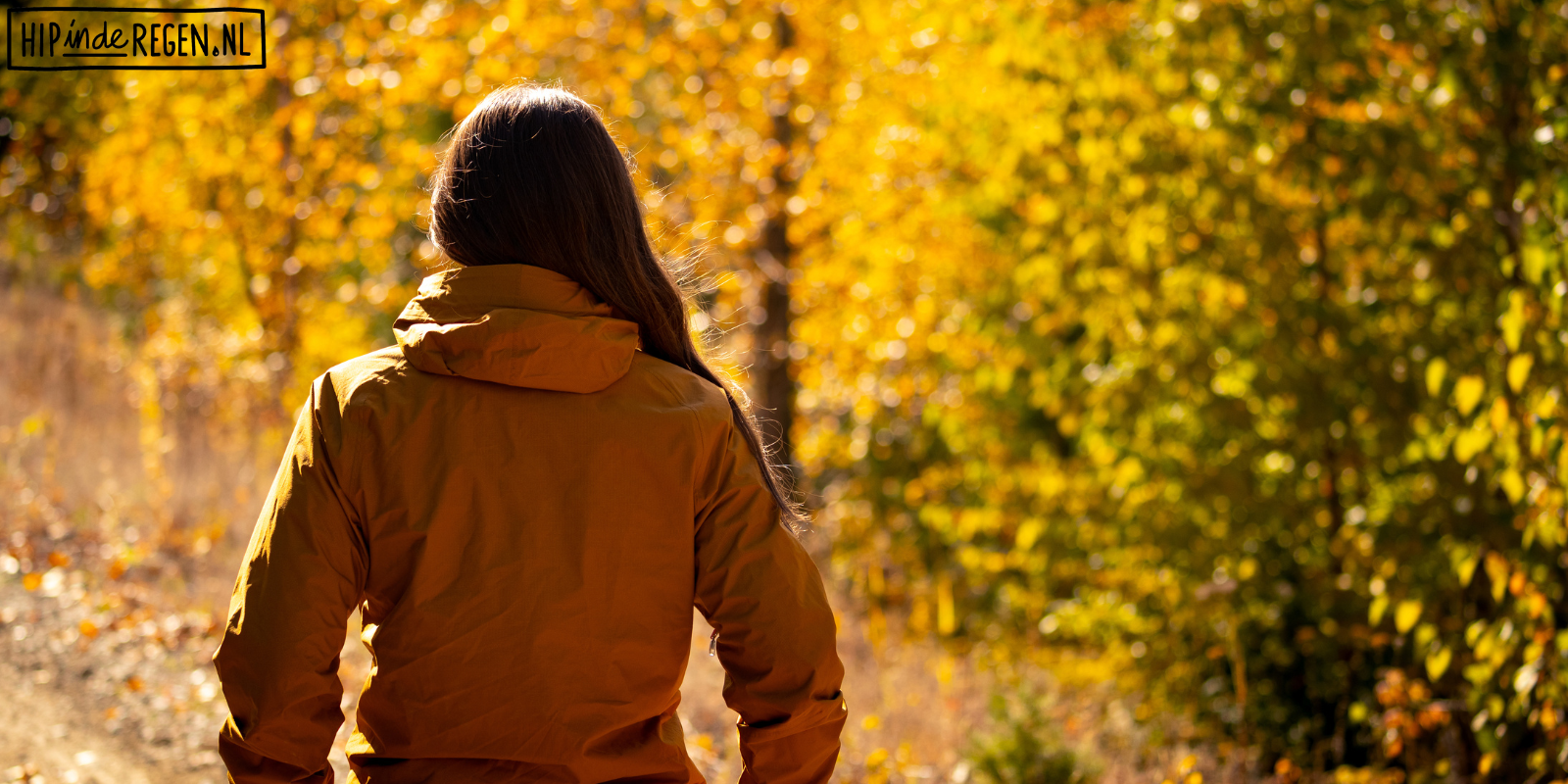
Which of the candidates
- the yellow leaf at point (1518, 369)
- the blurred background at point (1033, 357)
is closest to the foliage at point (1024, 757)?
the blurred background at point (1033, 357)

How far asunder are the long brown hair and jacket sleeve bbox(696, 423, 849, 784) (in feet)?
0.25

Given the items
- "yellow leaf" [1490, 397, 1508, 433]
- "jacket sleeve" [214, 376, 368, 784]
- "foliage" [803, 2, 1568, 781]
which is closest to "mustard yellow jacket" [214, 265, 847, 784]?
"jacket sleeve" [214, 376, 368, 784]

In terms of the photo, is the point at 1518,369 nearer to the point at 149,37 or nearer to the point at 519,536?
the point at 519,536

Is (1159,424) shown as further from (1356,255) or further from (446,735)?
(446,735)

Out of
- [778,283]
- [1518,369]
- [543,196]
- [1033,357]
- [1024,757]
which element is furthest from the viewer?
[778,283]

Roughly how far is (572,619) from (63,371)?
8121 millimetres

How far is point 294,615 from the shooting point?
4.34ft

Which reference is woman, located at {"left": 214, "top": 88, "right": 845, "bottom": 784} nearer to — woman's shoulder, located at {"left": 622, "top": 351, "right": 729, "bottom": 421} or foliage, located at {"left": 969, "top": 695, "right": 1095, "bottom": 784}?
woman's shoulder, located at {"left": 622, "top": 351, "right": 729, "bottom": 421}

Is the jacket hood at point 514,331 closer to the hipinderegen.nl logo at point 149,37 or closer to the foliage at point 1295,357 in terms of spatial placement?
the foliage at point 1295,357

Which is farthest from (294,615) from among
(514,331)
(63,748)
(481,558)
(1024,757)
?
(1024,757)

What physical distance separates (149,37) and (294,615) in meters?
6.97

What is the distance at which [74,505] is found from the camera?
5.85m

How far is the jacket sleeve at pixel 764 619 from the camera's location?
57.2 inches

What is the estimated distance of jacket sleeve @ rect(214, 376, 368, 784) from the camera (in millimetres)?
1313
